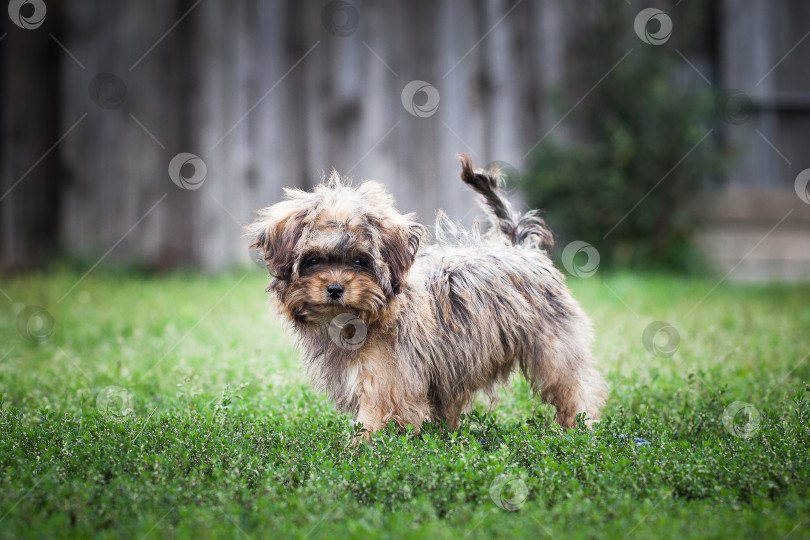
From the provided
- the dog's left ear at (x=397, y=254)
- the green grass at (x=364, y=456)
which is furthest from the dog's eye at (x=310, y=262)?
the green grass at (x=364, y=456)

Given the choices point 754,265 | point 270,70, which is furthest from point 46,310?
point 754,265

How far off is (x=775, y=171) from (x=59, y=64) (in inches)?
417

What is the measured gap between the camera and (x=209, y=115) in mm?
10758

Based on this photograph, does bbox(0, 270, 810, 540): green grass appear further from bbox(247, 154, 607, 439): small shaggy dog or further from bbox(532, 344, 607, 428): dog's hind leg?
bbox(247, 154, 607, 439): small shaggy dog

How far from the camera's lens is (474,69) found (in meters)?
11.2

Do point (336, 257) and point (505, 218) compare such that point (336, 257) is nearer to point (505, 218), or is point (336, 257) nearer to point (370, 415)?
point (370, 415)

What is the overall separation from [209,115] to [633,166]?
5.89 m

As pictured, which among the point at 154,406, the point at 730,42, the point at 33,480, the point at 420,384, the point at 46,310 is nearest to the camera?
the point at 33,480

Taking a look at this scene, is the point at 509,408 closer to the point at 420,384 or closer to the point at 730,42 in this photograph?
the point at 420,384

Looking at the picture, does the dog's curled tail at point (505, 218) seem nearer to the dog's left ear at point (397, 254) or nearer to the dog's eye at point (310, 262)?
the dog's left ear at point (397, 254)

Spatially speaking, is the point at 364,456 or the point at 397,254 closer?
the point at 364,456

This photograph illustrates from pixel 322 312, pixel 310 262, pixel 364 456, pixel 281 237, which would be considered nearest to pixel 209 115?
pixel 281 237

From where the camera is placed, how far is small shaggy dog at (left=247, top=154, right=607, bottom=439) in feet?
14.0

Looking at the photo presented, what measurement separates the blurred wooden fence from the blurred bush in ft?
1.95
